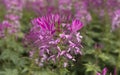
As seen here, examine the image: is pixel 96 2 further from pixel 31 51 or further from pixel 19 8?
pixel 31 51

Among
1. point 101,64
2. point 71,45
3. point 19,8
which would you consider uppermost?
point 71,45

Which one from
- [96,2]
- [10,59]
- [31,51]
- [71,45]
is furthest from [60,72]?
[96,2]

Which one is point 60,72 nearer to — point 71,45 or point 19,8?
point 71,45

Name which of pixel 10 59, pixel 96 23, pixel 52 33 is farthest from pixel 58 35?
pixel 96 23

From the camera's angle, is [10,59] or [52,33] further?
[10,59]

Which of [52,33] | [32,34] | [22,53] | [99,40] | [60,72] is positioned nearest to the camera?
[52,33]

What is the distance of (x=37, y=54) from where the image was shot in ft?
12.3

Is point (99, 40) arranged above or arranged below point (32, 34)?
below

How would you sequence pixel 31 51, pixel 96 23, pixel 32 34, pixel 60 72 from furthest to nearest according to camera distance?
1. pixel 96 23
2. pixel 31 51
3. pixel 32 34
4. pixel 60 72

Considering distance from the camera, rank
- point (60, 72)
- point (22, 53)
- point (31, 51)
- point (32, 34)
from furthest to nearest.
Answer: point (22, 53) → point (31, 51) → point (32, 34) → point (60, 72)

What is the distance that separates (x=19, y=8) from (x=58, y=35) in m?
2.57

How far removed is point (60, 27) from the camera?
3176mm

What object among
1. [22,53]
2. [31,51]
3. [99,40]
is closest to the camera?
[31,51]

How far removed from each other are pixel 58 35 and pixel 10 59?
1.46 m
